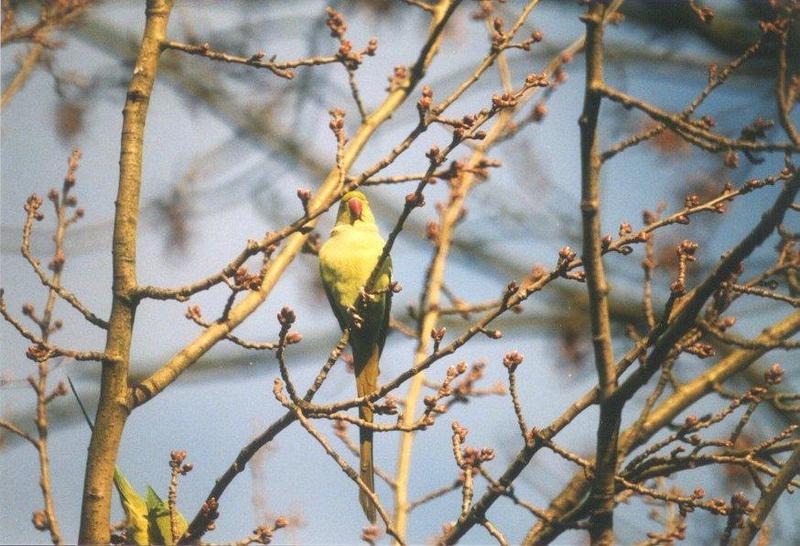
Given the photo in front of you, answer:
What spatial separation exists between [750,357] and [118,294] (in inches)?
107

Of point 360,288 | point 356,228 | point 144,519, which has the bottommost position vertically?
point 144,519

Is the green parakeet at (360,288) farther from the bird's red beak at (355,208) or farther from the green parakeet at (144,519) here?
the green parakeet at (144,519)

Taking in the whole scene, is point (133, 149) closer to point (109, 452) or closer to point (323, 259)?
point (109, 452)

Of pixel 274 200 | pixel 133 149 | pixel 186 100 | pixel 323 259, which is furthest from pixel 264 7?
pixel 133 149

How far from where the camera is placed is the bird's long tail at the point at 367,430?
9.93 ft

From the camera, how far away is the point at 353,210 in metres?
4.34

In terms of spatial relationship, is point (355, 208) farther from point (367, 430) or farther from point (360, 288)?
point (367, 430)

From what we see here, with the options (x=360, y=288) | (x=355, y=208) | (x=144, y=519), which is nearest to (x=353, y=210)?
(x=355, y=208)

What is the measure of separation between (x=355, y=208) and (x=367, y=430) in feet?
4.56

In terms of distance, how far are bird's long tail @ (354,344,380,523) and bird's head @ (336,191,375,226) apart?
74 centimetres

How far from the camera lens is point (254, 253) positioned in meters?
2.41

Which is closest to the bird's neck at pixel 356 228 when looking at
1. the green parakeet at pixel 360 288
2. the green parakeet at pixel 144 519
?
the green parakeet at pixel 360 288

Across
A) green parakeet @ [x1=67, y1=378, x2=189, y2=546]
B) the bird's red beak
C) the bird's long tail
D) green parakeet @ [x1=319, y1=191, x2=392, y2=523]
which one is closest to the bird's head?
the bird's red beak

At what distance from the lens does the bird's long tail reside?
3027 mm
